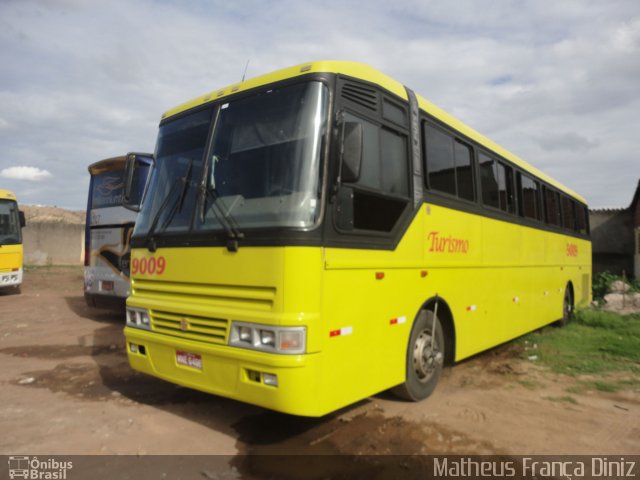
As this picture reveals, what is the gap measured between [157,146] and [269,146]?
1.68m

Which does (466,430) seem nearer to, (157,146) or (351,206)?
(351,206)

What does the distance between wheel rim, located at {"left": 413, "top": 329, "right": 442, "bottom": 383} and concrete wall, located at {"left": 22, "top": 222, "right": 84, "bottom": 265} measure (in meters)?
25.9

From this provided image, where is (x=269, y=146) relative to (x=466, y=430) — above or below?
above

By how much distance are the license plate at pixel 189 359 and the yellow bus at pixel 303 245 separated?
15 millimetres

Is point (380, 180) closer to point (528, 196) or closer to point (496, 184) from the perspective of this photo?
point (496, 184)

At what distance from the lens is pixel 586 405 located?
17.3 feet

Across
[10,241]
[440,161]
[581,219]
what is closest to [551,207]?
[581,219]

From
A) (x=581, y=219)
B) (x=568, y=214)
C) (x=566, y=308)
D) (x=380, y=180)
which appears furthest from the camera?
(x=581, y=219)

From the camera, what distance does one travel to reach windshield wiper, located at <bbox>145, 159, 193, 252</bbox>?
439 centimetres

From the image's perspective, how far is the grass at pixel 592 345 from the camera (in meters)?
6.88

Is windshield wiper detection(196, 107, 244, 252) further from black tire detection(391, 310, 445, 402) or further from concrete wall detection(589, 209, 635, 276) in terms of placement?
concrete wall detection(589, 209, 635, 276)

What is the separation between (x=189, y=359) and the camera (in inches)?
165

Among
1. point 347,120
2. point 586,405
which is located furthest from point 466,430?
point 347,120

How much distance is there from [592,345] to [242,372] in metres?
7.20
